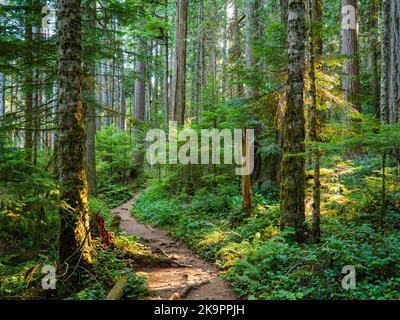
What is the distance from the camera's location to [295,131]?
315 inches

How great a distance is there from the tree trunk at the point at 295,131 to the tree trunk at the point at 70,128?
14.5ft

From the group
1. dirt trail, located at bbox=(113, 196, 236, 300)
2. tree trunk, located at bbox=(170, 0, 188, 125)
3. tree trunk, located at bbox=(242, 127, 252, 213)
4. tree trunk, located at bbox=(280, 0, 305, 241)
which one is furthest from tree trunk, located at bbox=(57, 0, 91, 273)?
tree trunk, located at bbox=(170, 0, 188, 125)

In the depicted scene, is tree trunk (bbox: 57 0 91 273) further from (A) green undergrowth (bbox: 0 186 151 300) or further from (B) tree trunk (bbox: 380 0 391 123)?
(B) tree trunk (bbox: 380 0 391 123)

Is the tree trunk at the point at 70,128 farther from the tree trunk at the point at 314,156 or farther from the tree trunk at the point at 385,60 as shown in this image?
the tree trunk at the point at 385,60

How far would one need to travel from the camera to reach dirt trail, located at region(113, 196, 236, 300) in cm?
645

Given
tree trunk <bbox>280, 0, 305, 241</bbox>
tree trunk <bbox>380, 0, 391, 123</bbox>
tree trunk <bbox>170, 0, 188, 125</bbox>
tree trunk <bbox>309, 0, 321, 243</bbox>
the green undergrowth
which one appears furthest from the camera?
tree trunk <bbox>170, 0, 188, 125</bbox>

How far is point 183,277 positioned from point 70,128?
150 inches

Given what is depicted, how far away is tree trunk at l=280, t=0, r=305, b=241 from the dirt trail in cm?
219

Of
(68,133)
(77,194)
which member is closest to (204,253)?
(77,194)

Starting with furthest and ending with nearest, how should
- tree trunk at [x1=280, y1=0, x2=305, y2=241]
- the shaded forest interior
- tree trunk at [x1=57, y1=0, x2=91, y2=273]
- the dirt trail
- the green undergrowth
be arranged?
tree trunk at [x1=280, y1=0, x2=305, y2=241], the dirt trail, tree trunk at [x1=57, y1=0, x2=91, y2=273], the shaded forest interior, the green undergrowth

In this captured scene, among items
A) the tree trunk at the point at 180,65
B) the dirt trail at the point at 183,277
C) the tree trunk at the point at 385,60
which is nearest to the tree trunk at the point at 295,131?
the dirt trail at the point at 183,277

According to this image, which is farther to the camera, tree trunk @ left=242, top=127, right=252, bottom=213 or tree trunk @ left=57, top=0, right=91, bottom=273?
tree trunk @ left=242, top=127, right=252, bottom=213

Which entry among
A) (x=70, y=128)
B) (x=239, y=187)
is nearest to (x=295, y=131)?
(x=70, y=128)

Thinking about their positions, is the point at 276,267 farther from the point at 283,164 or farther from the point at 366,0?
the point at 366,0
